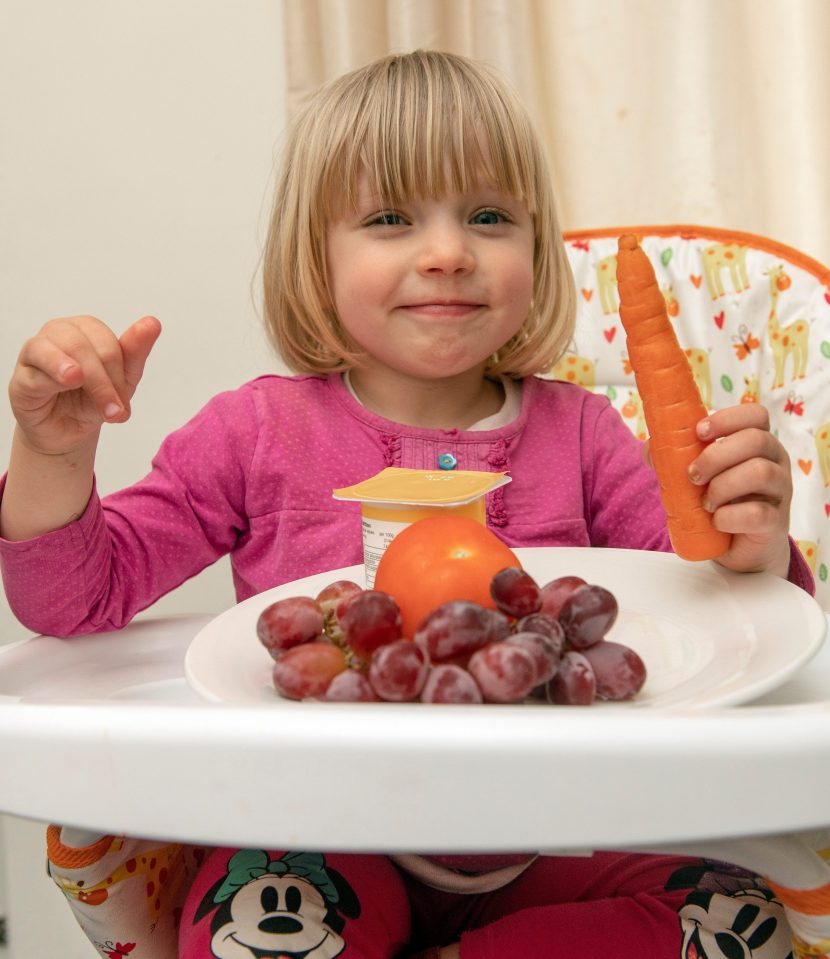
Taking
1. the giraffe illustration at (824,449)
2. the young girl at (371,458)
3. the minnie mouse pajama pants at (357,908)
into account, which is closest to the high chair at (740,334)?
the giraffe illustration at (824,449)

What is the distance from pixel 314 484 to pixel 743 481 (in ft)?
1.45

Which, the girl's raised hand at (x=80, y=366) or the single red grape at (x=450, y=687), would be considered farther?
the girl's raised hand at (x=80, y=366)

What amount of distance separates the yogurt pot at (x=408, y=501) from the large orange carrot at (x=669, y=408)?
Answer: 0.11 m

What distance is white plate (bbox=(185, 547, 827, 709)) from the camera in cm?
53

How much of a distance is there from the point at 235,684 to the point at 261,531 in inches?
17.5

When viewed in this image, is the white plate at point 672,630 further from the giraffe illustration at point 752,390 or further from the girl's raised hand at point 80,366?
the giraffe illustration at point 752,390

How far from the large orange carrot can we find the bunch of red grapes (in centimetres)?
13

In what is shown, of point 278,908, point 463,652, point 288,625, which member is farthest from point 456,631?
point 278,908

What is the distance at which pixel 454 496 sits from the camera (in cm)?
70

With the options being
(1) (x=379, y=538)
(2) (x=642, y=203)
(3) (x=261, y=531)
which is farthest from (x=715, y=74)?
(1) (x=379, y=538)

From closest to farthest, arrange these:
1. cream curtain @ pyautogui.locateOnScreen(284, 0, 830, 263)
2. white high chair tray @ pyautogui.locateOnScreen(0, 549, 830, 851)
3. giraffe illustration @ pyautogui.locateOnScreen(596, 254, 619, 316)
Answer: white high chair tray @ pyautogui.locateOnScreen(0, 549, 830, 851) → giraffe illustration @ pyautogui.locateOnScreen(596, 254, 619, 316) → cream curtain @ pyautogui.locateOnScreen(284, 0, 830, 263)

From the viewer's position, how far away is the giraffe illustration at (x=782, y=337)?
1.10 meters

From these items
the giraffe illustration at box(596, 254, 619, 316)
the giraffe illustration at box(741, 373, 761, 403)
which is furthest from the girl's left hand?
the giraffe illustration at box(596, 254, 619, 316)

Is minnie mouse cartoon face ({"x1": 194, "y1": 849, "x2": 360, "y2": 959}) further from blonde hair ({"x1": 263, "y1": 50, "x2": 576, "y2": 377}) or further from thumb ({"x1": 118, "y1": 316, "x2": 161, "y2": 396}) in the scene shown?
blonde hair ({"x1": 263, "y1": 50, "x2": 576, "y2": 377})
